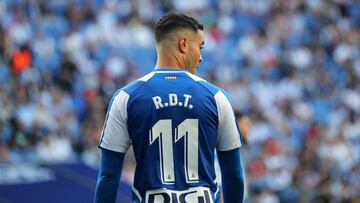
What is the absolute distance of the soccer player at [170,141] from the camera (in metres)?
4.63

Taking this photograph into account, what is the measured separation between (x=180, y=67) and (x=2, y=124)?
27.6 feet

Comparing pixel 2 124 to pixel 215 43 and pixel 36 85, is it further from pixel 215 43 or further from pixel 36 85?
pixel 215 43

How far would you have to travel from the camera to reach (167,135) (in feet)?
15.2

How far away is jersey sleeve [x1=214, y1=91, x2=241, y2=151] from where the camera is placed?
468cm

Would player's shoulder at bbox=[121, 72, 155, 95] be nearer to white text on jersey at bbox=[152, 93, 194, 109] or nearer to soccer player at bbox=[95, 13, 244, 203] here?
soccer player at bbox=[95, 13, 244, 203]

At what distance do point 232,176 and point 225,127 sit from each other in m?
0.24

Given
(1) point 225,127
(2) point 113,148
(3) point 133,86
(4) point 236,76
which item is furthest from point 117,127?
(4) point 236,76

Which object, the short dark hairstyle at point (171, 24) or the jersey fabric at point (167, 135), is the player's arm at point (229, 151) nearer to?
the jersey fabric at point (167, 135)

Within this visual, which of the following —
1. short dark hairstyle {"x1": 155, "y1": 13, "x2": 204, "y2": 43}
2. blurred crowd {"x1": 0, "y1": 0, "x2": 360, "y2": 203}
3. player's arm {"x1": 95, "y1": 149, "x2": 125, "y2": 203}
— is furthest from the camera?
blurred crowd {"x1": 0, "y1": 0, "x2": 360, "y2": 203}

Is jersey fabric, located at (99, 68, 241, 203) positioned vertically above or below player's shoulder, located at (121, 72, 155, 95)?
below

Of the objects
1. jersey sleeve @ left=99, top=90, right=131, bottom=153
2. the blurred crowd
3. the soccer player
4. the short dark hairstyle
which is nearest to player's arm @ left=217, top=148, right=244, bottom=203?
the soccer player

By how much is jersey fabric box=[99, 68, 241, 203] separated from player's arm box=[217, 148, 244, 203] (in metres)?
0.09

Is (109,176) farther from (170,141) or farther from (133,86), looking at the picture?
(133,86)

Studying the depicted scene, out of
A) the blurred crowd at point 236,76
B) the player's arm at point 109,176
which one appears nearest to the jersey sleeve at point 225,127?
the player's arm at point 109,176
